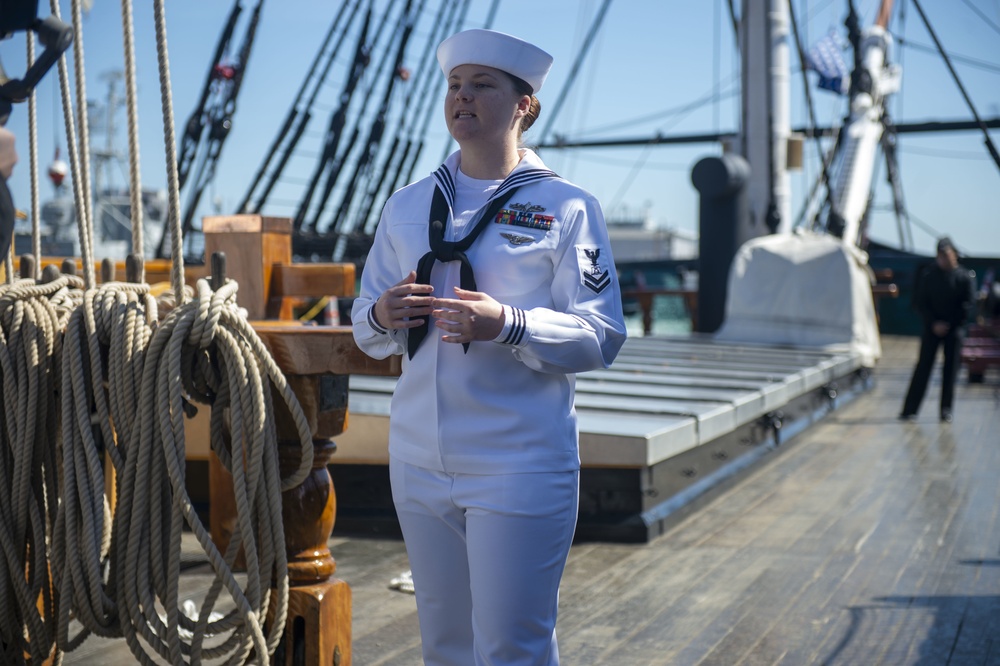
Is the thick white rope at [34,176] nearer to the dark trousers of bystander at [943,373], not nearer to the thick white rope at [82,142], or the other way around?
the thick white rope at [82,142]

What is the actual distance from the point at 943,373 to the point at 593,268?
6.90 metres

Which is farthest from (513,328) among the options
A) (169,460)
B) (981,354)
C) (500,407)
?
(981,354)

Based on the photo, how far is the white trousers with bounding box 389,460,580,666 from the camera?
1.58m

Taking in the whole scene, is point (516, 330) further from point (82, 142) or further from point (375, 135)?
point (375, 135)

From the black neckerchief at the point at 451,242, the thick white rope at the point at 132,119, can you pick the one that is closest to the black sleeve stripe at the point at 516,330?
the black neckerchief at the point at 451,242

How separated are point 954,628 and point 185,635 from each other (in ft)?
6.50

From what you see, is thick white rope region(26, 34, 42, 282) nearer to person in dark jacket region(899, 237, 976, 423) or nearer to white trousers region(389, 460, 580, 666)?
white trousers region(389, 460, 580, 666)

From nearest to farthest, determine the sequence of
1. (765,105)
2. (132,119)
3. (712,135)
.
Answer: (132,119) → (765,105) → (712,135)

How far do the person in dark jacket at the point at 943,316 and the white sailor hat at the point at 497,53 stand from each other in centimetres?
672

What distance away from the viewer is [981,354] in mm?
10727

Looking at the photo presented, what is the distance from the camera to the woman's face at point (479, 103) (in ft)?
5.34

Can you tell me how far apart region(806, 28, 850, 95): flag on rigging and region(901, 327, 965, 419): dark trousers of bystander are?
8854 mm

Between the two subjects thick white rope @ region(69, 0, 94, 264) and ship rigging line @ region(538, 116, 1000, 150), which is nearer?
thick white rope @ region(69, 0, 94, 264)

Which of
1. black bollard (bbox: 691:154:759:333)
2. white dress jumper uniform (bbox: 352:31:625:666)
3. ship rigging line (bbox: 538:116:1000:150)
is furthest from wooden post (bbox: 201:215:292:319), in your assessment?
ship rigging line (bbox: 538:116:1000:150)
